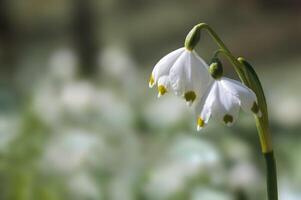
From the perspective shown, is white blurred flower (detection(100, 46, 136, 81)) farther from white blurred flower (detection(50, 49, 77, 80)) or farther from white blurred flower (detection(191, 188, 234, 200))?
white blurred flower (detection(191, 188, 234, 200))

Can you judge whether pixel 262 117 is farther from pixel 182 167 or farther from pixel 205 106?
pixel 182 167

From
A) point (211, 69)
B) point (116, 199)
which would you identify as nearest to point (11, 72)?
point (116, 199)

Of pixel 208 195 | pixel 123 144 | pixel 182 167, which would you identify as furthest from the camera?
pixel 123 144

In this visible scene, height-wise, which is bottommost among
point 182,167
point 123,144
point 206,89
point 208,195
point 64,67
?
point 206,89

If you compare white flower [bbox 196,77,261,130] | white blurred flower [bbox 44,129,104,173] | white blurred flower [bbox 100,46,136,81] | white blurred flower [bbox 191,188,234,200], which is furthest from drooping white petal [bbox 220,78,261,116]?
white blurred flower [bbox 100,46,136,81]

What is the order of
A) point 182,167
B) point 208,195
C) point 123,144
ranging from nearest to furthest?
point 208,195, point 182,167, point 123,144

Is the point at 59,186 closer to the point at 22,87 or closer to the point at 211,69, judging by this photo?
the point at 211,69

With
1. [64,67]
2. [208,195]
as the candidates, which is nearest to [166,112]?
[64,67]
